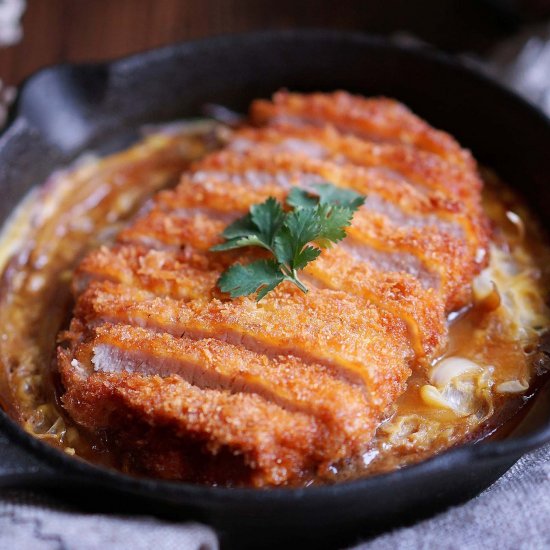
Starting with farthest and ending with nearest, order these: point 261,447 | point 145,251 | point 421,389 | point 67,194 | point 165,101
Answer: point 165,101
point 67,194
point 145,251
point 421,389
point 261,447

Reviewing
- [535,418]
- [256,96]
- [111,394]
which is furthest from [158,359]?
[256,96]

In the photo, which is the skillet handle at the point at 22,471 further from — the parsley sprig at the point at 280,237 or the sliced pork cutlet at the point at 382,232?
the sliced pork cutlet at the point at 382,232

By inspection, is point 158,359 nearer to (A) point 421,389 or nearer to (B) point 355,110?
(A) point 421,389

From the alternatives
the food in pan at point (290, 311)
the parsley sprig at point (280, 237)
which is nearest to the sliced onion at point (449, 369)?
the food in pan at point (290, 311)

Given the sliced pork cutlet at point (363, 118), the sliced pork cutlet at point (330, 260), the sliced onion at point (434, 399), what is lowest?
the sliced onion at point (434, 399)

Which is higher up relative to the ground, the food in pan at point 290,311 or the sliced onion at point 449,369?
the food in pan at point 290,311

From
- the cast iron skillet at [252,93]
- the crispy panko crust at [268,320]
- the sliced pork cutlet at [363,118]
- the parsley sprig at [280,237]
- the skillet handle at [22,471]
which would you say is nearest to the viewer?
the skillet handle at [22,471]

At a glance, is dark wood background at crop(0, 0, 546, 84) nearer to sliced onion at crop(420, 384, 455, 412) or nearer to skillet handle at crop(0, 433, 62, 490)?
sliced onion at crop(420, 384, 455, 412)
